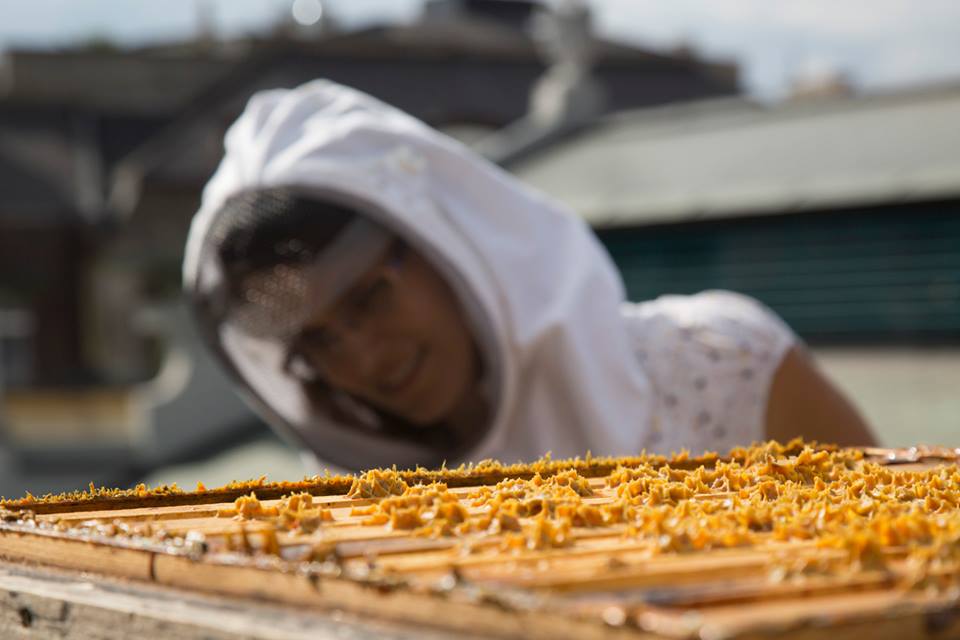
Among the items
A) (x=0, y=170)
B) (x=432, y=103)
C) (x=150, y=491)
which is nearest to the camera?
(x=150, y=491)

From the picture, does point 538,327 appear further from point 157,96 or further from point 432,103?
point 157,96

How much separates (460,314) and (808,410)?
130cm

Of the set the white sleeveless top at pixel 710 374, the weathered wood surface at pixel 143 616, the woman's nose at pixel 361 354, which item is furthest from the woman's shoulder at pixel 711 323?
the weathered wood surface at pixel 143 616

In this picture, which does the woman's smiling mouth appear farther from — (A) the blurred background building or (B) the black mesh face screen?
(A) the blurred background building

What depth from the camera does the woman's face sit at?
197 inches

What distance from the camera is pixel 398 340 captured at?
5008 millimetres

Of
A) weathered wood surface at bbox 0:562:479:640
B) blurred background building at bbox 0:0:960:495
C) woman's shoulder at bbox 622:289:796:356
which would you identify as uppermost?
weathered wood surface at bbox 0:562:479:640

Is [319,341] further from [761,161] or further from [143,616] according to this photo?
[761,161]

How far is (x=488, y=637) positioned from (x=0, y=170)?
1300 inches

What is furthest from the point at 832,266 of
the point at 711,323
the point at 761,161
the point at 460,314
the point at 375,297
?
the point at 375,297

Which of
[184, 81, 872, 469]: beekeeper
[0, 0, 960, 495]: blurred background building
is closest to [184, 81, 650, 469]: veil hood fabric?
[184, 81, 872, 469]: beekeeper

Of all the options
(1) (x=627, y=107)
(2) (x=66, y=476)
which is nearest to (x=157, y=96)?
(1) (x=627, y=107)

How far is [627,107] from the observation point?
3519 cm

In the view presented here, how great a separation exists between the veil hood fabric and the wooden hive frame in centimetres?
286
